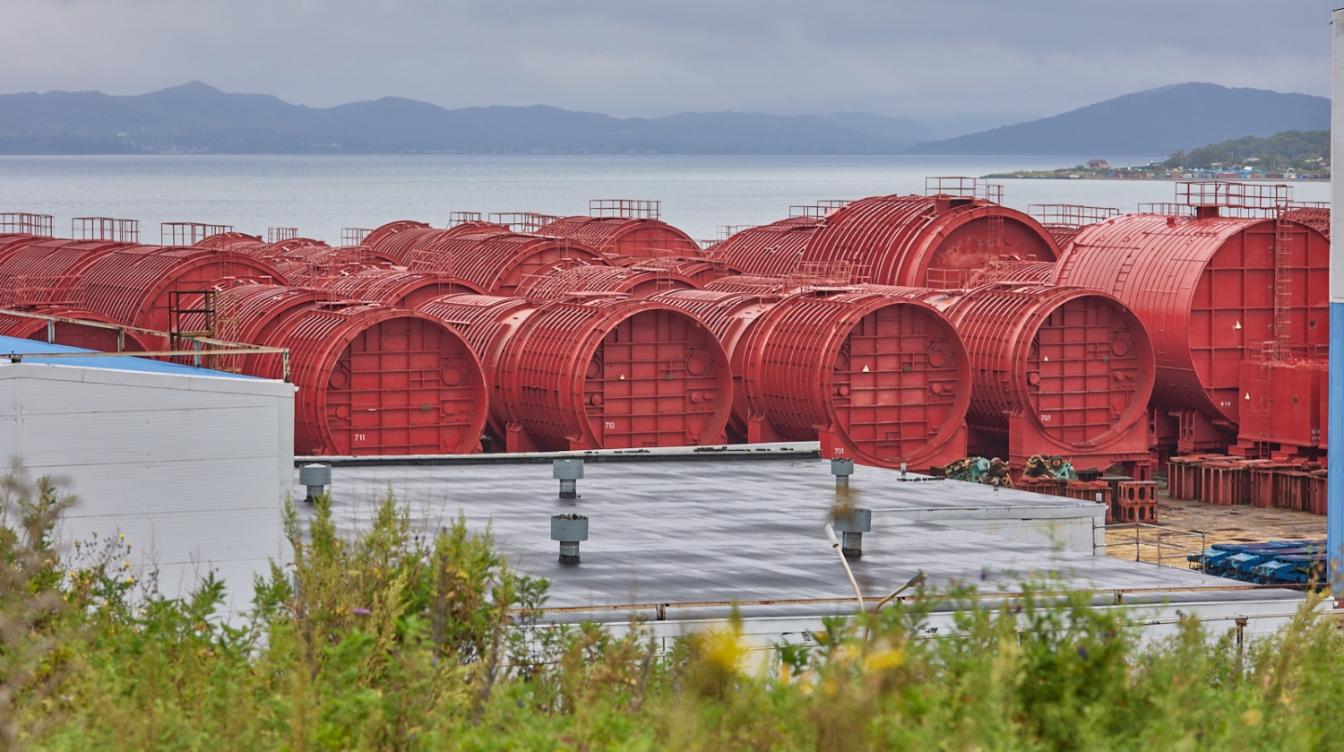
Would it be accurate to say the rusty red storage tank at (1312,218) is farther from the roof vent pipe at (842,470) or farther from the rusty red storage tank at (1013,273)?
the roof vent pipe at (842,470)

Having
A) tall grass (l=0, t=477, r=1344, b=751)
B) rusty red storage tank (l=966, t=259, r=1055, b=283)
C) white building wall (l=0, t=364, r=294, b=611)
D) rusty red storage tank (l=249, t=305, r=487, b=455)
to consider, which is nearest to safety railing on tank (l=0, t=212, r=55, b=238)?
rusty red storage tank (l=966, t=259, r=1055, b=283)

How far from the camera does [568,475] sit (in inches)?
1076

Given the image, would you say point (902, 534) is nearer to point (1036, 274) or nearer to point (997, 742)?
point (997, 742)

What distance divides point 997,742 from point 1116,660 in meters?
1.88

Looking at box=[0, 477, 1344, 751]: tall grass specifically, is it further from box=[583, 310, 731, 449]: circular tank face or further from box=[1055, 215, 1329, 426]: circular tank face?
box=[1055, 215, 1329, 426]: circular tank face

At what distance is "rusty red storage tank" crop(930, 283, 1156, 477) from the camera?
41.7m

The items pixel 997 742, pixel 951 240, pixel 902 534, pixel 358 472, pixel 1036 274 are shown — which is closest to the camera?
pixel 997 742

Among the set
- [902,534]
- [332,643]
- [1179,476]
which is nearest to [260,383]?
[332,643]

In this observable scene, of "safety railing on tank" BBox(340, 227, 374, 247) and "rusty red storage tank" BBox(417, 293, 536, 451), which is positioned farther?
"safety railing on tank" BBox(340, 227, 374, 247)

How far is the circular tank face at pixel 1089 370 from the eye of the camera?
41969 millimetres

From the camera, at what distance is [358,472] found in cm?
2995

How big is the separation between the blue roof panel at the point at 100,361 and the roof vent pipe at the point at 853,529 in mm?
6637

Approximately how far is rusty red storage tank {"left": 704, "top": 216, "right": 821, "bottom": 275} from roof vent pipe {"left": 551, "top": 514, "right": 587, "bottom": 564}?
4072 centimetres

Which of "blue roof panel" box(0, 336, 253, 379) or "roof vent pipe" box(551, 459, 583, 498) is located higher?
"blue roof panel" box(0, 336, 253, 379)
